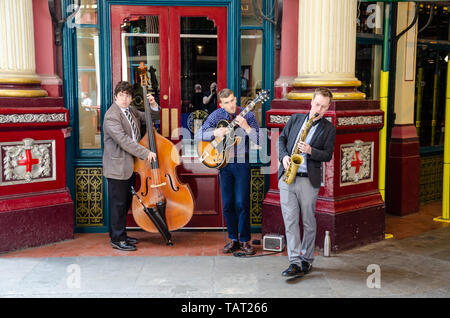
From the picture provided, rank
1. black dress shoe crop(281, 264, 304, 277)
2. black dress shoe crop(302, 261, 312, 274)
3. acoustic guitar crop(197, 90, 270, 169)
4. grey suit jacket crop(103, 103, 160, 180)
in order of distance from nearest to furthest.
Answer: black dress shoe crop(281, 264, 304, 277), black dress shoe crop(302, 261, 312, 274), acoustic guitar crop(197, 90, 270, 169), grey suit jacket crop(103, 103, 160, 180)

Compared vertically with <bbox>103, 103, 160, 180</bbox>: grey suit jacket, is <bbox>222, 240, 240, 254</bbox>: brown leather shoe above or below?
below

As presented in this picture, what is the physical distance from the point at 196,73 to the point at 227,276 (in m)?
2.70

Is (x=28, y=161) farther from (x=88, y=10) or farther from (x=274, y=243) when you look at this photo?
(x=274, y=243)

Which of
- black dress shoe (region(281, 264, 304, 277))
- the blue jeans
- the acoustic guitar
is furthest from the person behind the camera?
the blue jeans

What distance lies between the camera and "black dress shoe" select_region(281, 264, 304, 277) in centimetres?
520

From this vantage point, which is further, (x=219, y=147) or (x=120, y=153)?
(x=120, y=153)

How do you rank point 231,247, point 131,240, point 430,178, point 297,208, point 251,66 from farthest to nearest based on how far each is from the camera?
point 430,178
point 251,66
point 131,240
point 231,247
point 297,208

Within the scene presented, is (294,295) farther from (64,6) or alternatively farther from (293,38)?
(64,6)

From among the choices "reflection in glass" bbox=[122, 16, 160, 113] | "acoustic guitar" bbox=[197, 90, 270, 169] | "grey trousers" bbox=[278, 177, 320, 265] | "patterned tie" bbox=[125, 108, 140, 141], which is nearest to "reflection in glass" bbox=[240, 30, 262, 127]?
"reflection in glass" bbox=[122, 16, 160, 113]

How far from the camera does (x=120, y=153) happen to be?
20.1 feet

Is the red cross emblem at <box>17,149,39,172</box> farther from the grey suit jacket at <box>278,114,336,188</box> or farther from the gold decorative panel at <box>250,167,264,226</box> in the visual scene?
the grey suit jacket at <box>278,114,336,188</box>

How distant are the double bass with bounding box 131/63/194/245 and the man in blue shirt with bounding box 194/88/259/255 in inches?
16.8

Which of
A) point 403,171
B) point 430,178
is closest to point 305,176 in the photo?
point 403,171

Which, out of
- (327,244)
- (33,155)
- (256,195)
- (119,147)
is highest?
(119,147)
